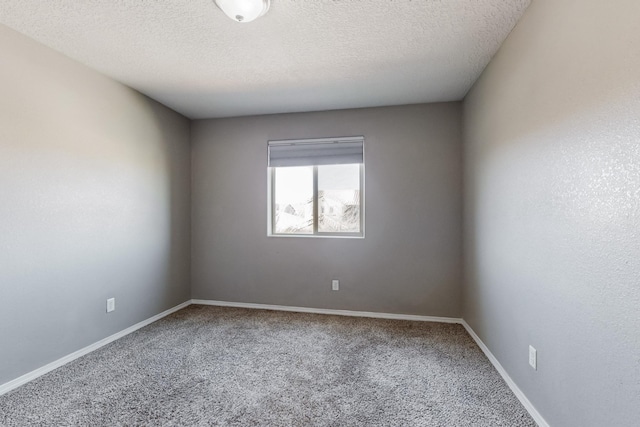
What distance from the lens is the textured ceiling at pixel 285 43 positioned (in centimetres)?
176

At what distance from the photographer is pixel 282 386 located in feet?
6.52

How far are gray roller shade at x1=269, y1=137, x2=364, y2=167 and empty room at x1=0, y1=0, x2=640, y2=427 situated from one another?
0.09ft

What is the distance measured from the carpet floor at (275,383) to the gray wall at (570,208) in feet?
1.31

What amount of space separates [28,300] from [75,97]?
161cm

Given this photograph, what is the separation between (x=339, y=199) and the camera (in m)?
3.57

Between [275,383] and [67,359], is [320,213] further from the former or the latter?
[67,359]

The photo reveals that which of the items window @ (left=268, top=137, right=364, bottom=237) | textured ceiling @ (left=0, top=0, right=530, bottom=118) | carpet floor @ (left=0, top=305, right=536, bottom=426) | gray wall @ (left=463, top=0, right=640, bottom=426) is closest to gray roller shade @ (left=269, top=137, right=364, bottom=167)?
window @ (left=268, top=137, right=364, bottom=237)

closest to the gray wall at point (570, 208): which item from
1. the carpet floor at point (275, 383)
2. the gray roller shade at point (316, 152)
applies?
the carpet floor at point (275, 383)

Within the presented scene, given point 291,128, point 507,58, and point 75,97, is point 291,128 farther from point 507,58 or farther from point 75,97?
point 507,58

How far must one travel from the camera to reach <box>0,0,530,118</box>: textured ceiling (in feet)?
5.77

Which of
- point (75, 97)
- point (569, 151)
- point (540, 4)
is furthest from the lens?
point (75, 97)

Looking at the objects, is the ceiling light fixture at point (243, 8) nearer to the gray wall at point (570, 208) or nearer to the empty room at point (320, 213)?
the empty room at point (320, 213)

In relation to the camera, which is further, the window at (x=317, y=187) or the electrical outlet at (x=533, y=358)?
the window at (x=317, y=187)

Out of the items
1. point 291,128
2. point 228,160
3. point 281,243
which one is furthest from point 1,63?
point 281,243
